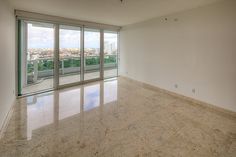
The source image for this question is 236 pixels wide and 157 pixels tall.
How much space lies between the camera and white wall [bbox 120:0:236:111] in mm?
3271

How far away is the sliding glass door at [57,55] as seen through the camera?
474cm

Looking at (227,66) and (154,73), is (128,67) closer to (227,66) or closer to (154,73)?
(154,73)

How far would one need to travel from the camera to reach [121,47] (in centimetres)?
702

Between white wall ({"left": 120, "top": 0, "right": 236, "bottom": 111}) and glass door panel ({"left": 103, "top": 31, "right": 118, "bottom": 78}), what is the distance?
4.72ft

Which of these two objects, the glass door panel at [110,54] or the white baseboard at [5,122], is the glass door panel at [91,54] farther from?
the white baseboard at [5,122]

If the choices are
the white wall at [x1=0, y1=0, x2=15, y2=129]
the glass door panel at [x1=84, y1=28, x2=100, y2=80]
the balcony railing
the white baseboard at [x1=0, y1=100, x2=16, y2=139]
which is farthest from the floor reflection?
the glass door panel at [x1=84, y1=28, x2=100, y2=80]

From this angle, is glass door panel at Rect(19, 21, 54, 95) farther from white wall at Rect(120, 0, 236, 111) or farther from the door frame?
white wall at Rect(120, 0, 236, 111)

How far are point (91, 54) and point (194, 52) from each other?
156 inches

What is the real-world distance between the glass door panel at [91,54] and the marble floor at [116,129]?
219 centimetres

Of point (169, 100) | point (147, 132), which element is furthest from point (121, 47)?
point (147, 132)

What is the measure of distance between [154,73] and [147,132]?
3086 millimetres

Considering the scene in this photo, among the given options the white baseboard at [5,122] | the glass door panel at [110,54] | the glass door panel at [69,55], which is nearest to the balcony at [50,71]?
the glass door panel at [69,55]

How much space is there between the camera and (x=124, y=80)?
263 inches

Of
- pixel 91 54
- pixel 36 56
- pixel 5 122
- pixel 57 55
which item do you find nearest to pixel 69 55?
pixel 57 55
